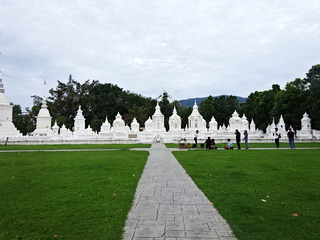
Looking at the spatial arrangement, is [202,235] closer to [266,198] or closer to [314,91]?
[266,198]

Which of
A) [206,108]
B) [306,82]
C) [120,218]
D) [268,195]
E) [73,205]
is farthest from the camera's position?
[206,108]

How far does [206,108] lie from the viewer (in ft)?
229

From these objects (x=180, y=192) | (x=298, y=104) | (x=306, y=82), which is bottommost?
(x=180, y=192)

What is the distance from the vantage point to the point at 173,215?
5.45m

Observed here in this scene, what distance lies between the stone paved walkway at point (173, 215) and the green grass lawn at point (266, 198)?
0.28 meters

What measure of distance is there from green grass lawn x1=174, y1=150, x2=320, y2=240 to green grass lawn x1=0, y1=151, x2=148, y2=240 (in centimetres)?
236

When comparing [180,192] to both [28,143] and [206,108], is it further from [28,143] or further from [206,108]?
[206,108]

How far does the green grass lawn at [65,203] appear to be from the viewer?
182 inches

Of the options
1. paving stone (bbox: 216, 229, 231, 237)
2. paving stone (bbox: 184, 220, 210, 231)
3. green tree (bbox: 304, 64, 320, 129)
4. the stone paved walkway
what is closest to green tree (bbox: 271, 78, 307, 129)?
green tree (bbox: 304, 64, 320, 129)

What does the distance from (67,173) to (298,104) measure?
42151 millimetres

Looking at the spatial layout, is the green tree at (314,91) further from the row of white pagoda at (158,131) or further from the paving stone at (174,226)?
the paving stone at (174,226)

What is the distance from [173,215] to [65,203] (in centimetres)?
278

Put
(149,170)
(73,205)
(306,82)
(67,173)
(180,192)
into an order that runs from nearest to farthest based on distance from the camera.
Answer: (73,205) < (180,192) < (67,173) < (149,170) < (306,82)

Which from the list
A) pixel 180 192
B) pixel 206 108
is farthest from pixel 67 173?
pixel 206 108
